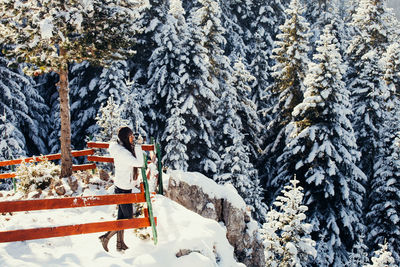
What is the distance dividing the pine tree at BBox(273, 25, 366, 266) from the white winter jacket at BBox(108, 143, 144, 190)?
1501 centimetres

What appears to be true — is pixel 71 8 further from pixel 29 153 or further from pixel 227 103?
pixel 29 153

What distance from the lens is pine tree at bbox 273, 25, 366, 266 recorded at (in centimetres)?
1908

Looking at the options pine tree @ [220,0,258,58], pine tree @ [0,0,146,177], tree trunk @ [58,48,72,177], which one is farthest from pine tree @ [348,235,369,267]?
pine tree @ [220,0,258,58]

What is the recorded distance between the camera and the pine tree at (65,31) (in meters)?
8.66

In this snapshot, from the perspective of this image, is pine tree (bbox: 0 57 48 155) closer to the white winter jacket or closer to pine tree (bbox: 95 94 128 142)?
pine tree (bbox: 95 94 128 142)

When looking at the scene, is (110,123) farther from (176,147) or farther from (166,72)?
(166,72)

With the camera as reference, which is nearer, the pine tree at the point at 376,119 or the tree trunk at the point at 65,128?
the tree trunk at the point at 65,128

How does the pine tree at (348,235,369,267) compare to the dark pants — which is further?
the pine tree at (348,235,369,267)

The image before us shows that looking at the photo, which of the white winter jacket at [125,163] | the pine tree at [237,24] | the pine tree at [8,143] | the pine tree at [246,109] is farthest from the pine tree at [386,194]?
the pine tree at [8,143]

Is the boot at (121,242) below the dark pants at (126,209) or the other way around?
below

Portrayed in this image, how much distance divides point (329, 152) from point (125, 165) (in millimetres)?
15364

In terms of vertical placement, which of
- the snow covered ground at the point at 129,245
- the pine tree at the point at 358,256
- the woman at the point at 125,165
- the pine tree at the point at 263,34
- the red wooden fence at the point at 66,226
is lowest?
the pine tree at the point at 358,256

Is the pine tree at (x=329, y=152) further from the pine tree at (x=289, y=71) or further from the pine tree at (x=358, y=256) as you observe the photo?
the pine tree at (x=289, y=71)

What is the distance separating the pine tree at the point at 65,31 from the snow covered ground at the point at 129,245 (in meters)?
2.91
